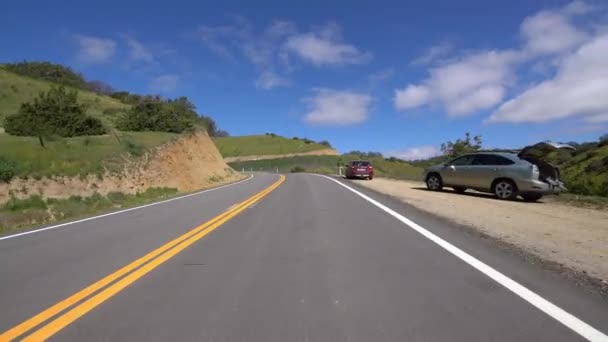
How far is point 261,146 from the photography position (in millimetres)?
114750

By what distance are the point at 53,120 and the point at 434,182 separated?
2495cm

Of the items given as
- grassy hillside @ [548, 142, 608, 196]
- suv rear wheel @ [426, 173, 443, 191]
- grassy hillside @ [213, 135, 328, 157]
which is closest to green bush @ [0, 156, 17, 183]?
suv rear wheel @ [426, 173, 443, 191]

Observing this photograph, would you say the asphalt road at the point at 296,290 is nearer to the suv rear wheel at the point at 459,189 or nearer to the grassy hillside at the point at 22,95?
the suv rear wheel at the point at 459,189

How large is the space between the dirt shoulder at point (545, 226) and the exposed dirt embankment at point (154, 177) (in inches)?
582

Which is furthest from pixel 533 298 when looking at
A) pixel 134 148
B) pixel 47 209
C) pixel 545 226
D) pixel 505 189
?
pixel 134 148

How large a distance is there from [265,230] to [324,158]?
7972 cm

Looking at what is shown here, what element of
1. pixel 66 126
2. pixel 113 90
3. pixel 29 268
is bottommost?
pixel 29 268

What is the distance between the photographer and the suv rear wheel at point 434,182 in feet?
65.8

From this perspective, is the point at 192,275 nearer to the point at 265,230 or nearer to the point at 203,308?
the point at 203,308

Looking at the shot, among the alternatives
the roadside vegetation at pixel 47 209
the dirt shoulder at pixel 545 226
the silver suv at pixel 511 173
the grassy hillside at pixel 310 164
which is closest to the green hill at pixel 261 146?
the grassy hillside at pixel 310 164

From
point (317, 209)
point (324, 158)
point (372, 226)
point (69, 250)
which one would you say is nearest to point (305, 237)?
point (372, 226)

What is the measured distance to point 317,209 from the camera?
13.2 metres

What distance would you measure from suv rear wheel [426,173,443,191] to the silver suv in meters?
1.00

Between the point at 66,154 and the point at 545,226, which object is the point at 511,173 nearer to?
the point at 545,226
